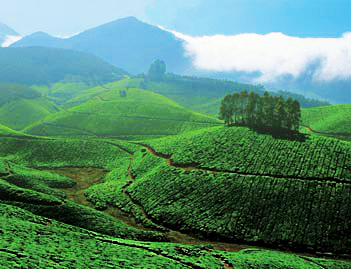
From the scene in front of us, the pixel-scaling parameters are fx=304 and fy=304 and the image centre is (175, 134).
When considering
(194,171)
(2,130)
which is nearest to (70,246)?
(194,171)

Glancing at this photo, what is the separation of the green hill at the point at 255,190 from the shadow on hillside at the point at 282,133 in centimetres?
108

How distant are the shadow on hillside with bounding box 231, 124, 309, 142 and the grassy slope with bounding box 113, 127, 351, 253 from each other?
244cm

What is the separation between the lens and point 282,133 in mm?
120188

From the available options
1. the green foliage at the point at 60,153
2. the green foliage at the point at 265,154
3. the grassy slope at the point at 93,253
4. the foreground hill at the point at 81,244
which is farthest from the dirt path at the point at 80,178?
the grassy slope at the point at 93,253

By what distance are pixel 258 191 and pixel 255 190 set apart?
2.96ft

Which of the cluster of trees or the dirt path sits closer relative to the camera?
the dirt path

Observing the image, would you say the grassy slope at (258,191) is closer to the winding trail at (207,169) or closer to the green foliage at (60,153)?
the winding trail at (207,169)

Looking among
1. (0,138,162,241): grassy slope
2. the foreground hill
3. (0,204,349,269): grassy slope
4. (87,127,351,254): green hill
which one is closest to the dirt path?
the foreground hill

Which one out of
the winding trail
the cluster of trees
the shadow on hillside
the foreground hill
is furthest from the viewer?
the cluster of trees

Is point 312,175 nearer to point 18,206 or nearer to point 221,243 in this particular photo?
point 221,243

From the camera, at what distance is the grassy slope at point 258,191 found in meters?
77.1

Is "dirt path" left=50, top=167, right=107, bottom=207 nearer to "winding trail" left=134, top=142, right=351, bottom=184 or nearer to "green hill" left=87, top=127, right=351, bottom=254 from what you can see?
"green hill" left=87, top=127, right=351, bottom=254

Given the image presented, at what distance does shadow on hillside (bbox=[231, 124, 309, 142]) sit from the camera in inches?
4516

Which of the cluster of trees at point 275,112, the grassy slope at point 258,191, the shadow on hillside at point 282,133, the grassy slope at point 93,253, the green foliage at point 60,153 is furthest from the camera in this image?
the green foliage at point 60,153
